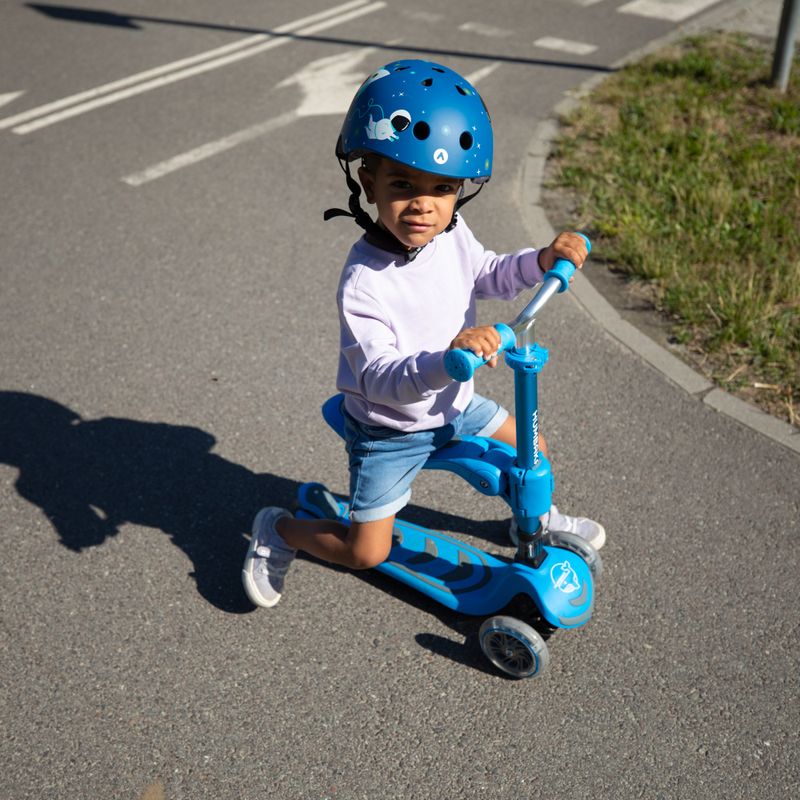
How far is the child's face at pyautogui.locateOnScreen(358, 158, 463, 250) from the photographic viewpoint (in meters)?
2.72

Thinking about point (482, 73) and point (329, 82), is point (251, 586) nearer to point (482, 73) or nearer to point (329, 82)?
point (329, 82)

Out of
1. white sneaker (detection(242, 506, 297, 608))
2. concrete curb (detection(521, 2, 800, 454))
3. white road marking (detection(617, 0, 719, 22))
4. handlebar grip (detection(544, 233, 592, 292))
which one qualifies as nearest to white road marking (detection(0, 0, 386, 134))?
white road marking (detection(617, 0, 719, 22))

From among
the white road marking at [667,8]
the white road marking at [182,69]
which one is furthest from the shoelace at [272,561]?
the white road marking at [667,8]

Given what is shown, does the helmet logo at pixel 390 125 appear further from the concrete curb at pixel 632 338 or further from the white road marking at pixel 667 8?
the white road marking at pixel 667 8

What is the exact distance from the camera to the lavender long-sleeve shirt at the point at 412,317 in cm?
265

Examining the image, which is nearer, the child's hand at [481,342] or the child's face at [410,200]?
the child's hand at [481,342]

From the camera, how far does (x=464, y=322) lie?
9.96ft

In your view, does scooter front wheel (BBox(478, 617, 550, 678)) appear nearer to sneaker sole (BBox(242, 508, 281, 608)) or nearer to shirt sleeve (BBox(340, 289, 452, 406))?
sneaker sole (BBox(242, 508, 281, 608))

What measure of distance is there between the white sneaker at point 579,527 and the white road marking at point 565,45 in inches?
247

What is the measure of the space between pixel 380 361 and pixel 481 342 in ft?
1.25

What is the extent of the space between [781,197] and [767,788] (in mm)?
4141

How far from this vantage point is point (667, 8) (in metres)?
9.91

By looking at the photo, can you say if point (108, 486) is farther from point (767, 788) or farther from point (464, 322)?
point (767, 788)

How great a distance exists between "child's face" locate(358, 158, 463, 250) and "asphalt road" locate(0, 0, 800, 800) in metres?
1.43
